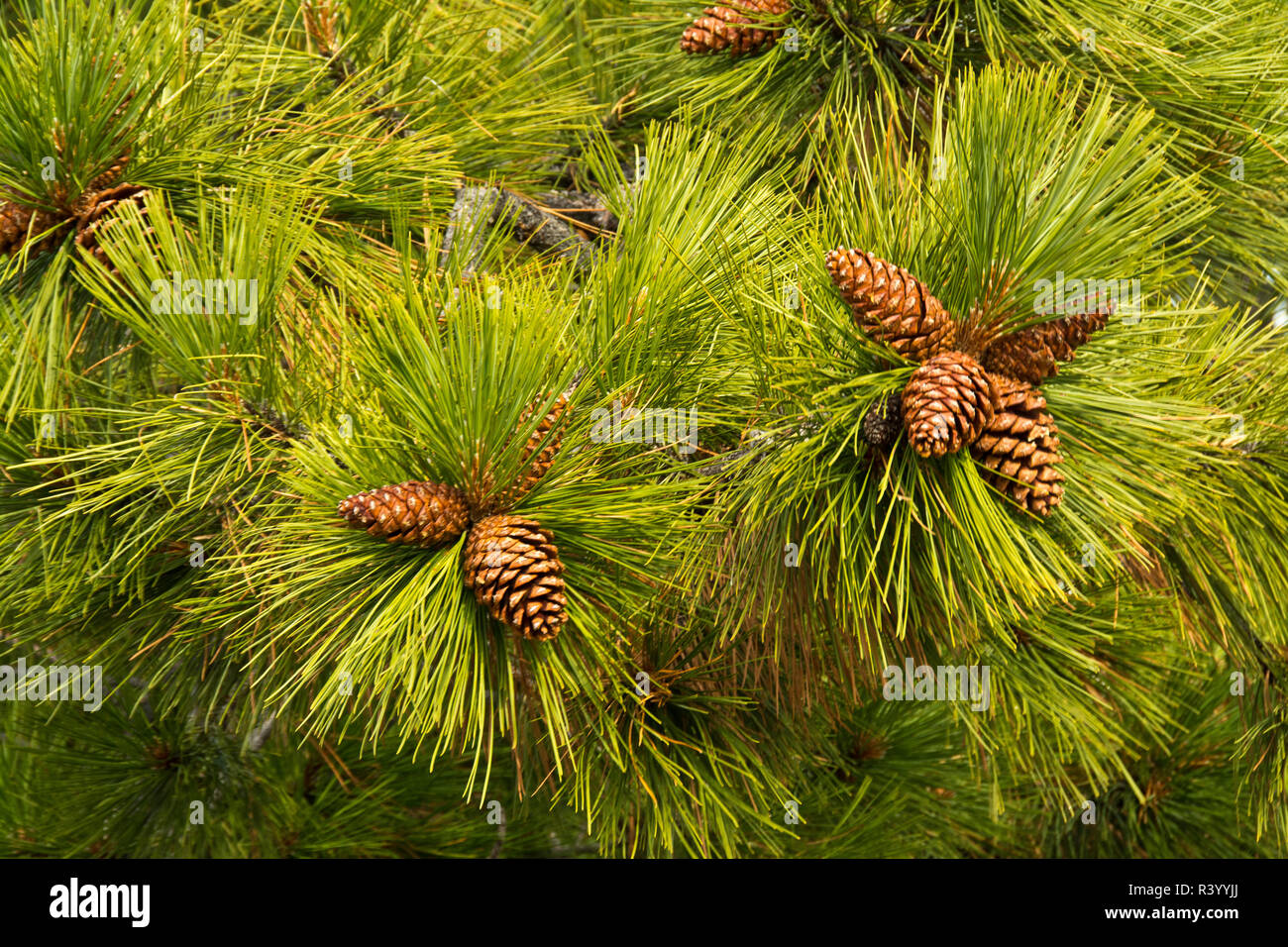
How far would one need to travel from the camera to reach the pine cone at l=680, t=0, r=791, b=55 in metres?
0.96

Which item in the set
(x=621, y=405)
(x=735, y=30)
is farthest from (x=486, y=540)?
(x=735, y=30)

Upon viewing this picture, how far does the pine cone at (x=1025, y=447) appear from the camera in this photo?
58 cm

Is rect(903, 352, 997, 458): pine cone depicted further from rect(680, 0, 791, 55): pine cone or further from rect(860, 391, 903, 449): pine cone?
rect(680, 0, 791, 55): pine cone

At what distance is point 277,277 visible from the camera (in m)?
0.74

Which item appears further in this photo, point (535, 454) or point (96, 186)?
point (96, 186)

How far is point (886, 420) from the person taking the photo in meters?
0.63

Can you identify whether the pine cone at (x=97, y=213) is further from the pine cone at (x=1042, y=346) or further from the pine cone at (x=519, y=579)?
the pine cone at (x=1042, y=346)

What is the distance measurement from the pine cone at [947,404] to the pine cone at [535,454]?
21 cm

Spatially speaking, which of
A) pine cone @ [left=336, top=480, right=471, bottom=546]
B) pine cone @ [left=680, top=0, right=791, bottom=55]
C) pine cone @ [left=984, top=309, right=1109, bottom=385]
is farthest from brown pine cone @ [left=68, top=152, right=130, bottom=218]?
pine cone @ [left=984, top=309, right=1109, bottom=385]

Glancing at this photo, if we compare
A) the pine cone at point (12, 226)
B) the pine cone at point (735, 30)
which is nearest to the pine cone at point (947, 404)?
the pine cone at point (735, 30)

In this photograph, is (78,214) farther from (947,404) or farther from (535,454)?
(947,404)

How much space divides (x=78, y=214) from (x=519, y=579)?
1.48 ft

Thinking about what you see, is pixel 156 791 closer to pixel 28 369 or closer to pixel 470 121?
pixel 28 369

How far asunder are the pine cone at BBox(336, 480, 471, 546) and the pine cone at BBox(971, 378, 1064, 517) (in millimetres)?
305
